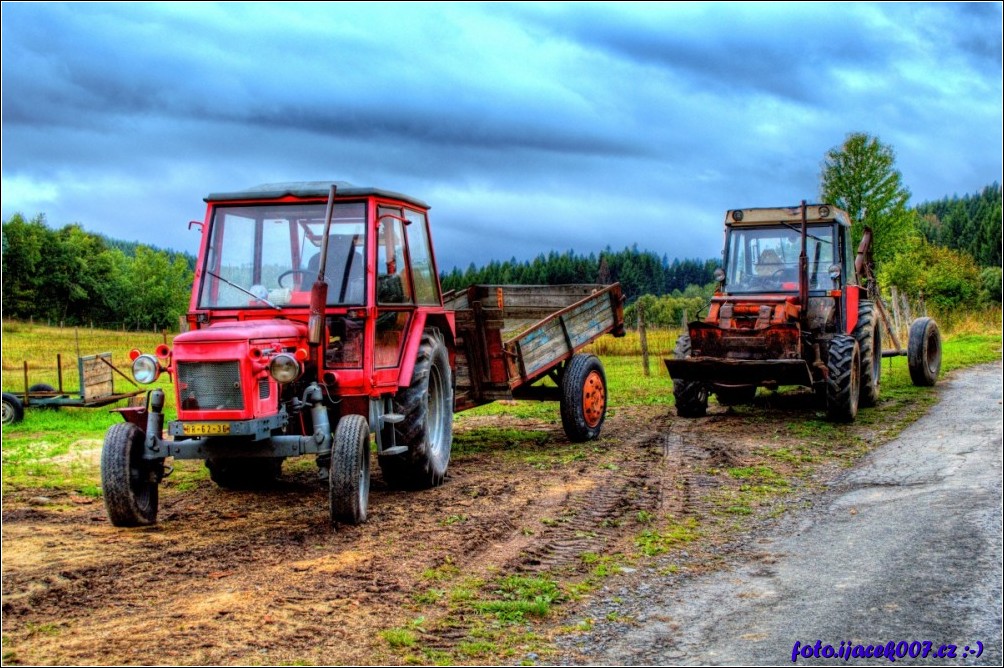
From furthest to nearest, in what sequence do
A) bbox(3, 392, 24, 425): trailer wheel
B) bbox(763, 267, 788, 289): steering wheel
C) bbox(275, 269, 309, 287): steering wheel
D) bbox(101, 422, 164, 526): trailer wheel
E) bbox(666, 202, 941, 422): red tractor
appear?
bbox(3, 392, 24, 425): trailer wheel, bbox(763, 267, 788, 289): steering wheel, bbox(666, 202, 941, 422): red tractor, bbox(275, 269, 309, 287): steering wheel, bbox(101, 422, 164, 526): trailer wheel

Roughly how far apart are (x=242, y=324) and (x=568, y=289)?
569 cm

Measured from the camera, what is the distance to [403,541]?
22.1 ft

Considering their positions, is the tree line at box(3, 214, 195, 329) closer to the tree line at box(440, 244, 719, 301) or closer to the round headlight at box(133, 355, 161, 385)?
the tree line at box(440, 244, 719, 301)

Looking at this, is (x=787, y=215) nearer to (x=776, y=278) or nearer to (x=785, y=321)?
(x=776, y=278)

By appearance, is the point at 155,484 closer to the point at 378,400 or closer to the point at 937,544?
the point at 378,400

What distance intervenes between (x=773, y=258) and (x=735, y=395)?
205 centimetres

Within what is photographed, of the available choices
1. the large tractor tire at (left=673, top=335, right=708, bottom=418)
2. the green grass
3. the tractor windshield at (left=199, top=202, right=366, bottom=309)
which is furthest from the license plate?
the large tractor tire at (left=673, top=335, right=708, bottom=418)

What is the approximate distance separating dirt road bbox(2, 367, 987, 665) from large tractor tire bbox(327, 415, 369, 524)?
0.20 m

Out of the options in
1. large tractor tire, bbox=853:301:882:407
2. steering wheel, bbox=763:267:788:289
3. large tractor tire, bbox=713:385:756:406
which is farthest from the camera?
large tractor tire, bbox=713:385:756:406

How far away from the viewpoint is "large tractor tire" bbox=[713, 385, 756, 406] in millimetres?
13232

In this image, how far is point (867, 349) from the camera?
41.6ft

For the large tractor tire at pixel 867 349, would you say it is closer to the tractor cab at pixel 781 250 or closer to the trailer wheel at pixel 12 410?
the tractor cab at pixel 781 250

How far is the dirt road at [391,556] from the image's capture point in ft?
16.1

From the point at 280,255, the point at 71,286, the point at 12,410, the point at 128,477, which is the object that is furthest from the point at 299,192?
the point at 71,286
